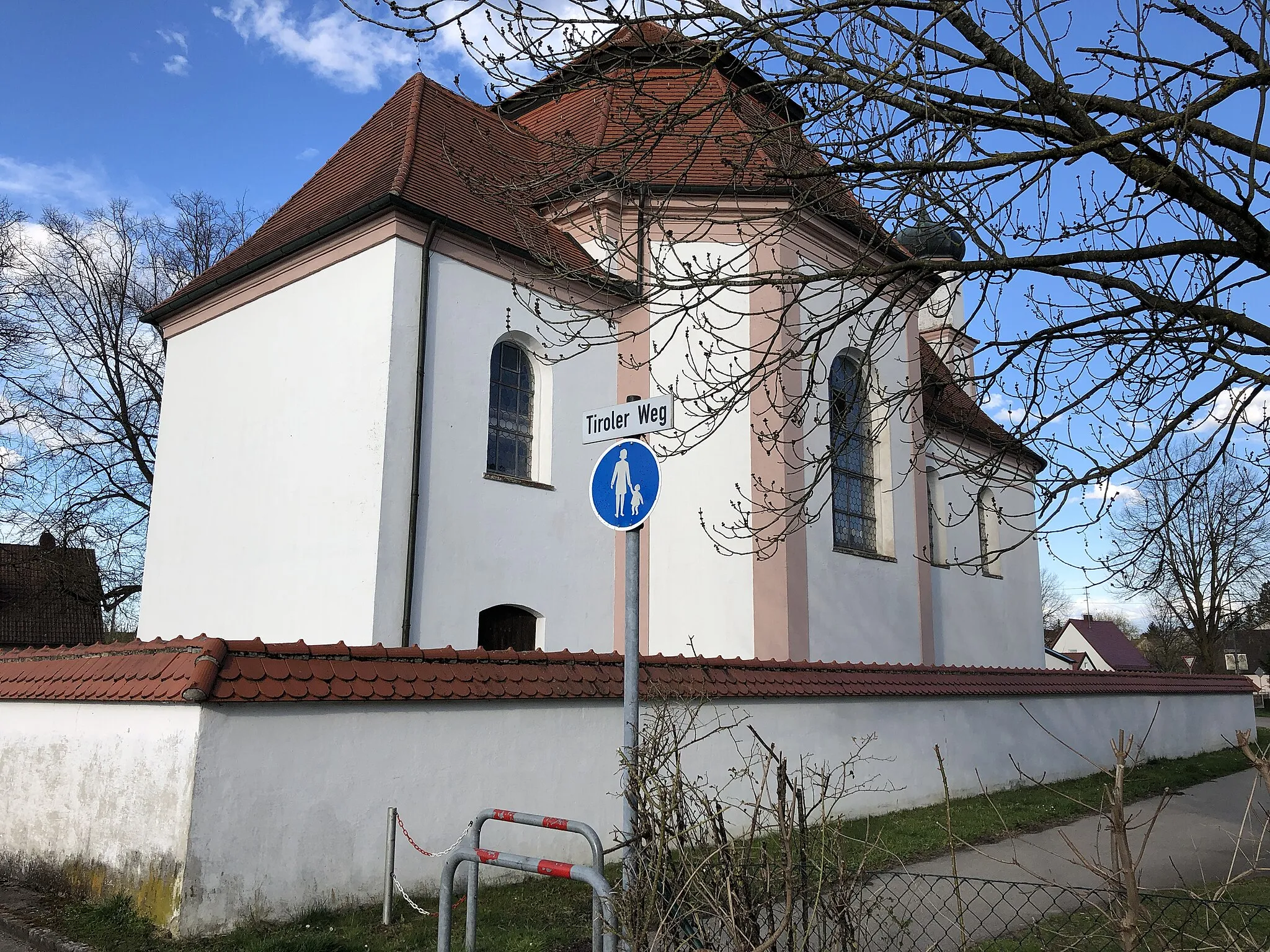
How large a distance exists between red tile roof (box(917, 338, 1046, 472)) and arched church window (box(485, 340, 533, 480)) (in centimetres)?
473

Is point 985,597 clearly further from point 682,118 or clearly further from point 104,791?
point 104,791

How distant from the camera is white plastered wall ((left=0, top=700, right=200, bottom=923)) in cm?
561

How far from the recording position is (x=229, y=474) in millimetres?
12742

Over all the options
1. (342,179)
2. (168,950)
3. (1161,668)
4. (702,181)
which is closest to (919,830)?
(168,950)

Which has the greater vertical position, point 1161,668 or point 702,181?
point 702,181

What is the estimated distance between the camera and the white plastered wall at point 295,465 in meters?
10.6

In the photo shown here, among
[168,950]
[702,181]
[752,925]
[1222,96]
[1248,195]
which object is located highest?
[702,181]

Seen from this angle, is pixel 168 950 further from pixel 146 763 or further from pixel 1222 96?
pixel 1222 96

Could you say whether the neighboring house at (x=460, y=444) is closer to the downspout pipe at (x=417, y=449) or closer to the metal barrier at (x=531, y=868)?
the downspout pipe at (x=417, y=449)

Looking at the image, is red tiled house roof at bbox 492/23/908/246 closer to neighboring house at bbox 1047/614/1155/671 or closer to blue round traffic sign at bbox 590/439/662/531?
blue round traffic sign at bbox 590/439/662/531

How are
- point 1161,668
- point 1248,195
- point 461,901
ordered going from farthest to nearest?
point 1161,668 → point 461,901 → point 1248,195

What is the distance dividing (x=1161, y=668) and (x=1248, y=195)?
54802mm

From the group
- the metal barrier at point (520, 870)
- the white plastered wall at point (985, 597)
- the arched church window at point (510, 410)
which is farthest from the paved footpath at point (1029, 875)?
the arched church window at point (510, 410)

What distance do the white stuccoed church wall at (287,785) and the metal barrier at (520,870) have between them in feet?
6.25
